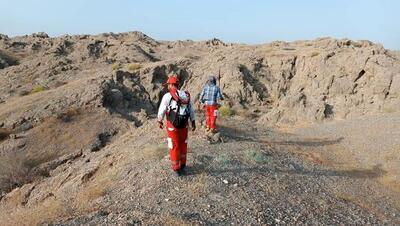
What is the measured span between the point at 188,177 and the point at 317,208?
97.6 inches

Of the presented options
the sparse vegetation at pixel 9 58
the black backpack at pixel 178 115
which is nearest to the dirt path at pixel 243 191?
Result: the black backpack at pixel 178 115

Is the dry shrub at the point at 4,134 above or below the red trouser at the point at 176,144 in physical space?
below

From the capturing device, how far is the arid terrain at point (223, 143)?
32.8ft

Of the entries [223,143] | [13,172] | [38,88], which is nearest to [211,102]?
[223,143]

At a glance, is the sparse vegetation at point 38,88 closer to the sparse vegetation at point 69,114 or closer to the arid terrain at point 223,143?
the arid terrain at point 223,143

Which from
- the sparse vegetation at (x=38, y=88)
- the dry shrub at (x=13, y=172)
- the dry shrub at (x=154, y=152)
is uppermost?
the dry shrub at (x=154, y=152)

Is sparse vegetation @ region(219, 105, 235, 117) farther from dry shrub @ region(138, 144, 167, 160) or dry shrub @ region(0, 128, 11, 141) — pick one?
dry shrub @ region(138, 144, 167, 160)

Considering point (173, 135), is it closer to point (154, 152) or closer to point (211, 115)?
point (154, 152)

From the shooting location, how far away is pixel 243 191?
34.2 feet

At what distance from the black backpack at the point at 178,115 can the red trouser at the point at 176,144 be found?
8 cm

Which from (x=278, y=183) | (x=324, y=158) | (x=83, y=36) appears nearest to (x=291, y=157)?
(x=324, y=158)

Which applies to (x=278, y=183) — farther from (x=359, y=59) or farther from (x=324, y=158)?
(x=359, y=59)

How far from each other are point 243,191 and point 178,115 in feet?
6.04

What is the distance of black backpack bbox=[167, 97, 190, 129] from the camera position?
34.0ft
